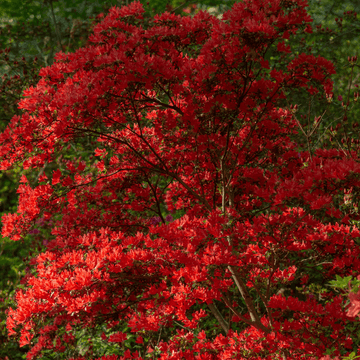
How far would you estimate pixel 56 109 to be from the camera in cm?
287

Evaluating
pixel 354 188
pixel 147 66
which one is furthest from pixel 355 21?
pixel 147 66

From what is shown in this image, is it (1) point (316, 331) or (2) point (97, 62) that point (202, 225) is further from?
(2) point (97, 62)

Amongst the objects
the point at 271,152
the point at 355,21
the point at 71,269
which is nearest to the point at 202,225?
the point at 71,269

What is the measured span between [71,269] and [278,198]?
179 cm

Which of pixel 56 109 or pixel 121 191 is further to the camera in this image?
pixel 121 191

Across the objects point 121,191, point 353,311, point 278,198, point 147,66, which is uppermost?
point 147,66

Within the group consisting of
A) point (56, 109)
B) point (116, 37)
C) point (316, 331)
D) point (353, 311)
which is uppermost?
point (116, 37)

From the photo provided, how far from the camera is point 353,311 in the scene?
1158mm

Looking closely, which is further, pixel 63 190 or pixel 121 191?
pixel 121 191

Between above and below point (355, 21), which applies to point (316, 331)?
below

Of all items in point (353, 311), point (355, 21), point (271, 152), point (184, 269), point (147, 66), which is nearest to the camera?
point (353, 311)

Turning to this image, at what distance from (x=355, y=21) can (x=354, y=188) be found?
6611mm

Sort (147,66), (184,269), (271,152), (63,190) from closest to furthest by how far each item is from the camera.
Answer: (184,269) → (147,66) → (63,190) → (271,152)

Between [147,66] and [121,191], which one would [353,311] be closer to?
[147,66]
